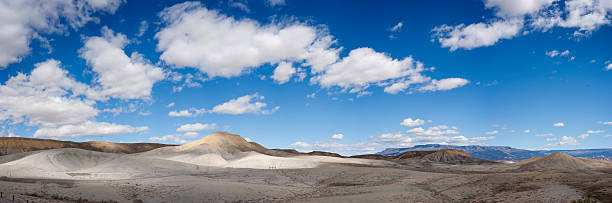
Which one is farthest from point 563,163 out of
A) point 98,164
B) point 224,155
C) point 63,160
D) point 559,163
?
point 63,160

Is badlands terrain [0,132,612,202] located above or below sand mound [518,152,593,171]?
above

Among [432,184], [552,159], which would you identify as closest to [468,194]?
[432,184]

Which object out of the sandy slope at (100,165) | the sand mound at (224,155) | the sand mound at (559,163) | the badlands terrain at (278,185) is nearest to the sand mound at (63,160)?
the sandy slope at (100,165)

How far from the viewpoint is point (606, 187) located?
71.5ft

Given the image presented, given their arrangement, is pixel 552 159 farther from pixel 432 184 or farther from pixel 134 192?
pixel 134 192

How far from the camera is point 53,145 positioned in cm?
12188

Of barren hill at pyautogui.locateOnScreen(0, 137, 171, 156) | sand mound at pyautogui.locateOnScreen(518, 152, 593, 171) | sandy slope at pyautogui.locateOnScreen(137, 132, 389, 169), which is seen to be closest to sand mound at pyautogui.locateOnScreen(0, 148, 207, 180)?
sandy slope at pyautogui.locateOnScreen(137, 132, 389, 169)

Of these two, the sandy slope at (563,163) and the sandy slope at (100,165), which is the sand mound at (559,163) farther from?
the sandy slope at (100,165)

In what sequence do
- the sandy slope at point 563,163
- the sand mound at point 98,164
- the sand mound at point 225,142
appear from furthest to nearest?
the sand mound at point 225,142
the sandy slope at point 563,163
the sand mound at point 98,164

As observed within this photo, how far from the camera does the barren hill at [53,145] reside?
110 metres

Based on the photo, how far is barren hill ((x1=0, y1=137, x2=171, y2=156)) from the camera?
110125mm

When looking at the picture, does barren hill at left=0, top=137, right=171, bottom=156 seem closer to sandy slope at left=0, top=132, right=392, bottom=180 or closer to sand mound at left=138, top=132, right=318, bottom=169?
sand mound at left=138, top=132, right=318, bottom=169

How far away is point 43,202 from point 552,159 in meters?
117

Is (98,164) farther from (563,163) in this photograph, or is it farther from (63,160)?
(563,163)
